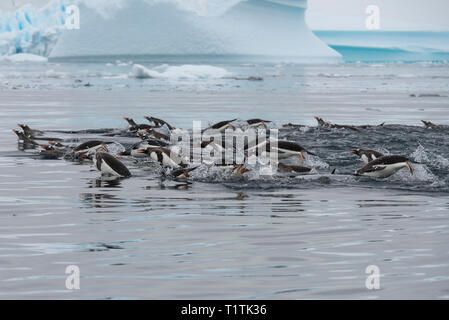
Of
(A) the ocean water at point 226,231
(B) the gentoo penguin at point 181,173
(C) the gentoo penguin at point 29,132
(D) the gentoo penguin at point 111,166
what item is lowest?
(A) the ocean water at point 226,231

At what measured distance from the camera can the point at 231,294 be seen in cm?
410

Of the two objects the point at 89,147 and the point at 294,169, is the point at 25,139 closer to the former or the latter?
the point at 89,147

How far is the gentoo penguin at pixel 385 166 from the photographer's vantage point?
8.73 m

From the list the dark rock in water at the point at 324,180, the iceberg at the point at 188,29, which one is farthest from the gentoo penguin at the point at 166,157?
the iceberg at the point at 188,29

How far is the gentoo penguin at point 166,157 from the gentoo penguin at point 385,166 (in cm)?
256

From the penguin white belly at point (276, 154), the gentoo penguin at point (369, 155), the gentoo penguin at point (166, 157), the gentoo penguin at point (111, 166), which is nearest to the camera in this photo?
the gentoo penguin at point (111, 166)

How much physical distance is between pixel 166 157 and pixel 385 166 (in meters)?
3.05

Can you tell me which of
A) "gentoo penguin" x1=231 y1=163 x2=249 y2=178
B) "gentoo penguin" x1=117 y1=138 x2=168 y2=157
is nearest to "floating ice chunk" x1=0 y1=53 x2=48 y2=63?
"gentoo penguin" x1=117 y1=138 x2=168 y2=157

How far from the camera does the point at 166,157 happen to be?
9.88 m

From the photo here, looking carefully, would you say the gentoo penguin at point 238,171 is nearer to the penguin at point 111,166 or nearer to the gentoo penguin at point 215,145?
the penguin at point 111,166

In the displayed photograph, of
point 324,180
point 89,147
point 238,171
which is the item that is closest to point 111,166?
point 238,171

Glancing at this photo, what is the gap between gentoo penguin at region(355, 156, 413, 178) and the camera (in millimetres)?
8727
